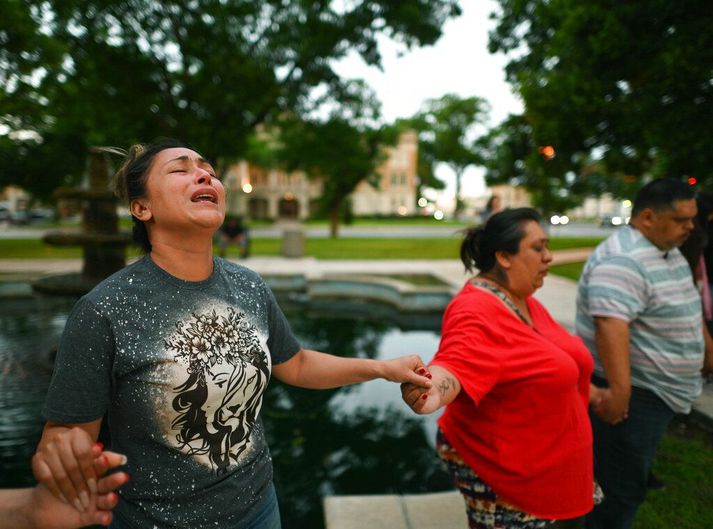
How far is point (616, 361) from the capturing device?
2520 millimetres

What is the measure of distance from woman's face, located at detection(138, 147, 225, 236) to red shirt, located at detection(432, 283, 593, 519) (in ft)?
3.44

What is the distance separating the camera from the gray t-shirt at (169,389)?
55.6 inches

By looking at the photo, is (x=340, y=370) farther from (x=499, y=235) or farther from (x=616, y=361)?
(x=616, y=361)

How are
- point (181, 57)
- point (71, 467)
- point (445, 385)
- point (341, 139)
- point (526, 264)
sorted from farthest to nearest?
point (341, 139) → point (181, 57) → point (526, 264) → point (445, 385) → point (71, 467)

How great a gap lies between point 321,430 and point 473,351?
3.42 meters

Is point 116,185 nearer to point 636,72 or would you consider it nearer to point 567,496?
point 567,496

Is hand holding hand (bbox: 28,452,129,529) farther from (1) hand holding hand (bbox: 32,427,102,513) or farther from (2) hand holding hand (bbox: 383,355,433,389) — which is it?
(2) hand holding hand (bbox: 383,355,433,389)

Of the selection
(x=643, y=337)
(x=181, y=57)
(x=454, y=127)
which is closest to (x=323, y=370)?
(x=643, y=337)

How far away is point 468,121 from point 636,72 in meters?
68.8

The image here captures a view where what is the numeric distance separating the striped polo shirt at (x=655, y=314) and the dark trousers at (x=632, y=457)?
80mm

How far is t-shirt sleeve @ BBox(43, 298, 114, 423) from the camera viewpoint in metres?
1.38

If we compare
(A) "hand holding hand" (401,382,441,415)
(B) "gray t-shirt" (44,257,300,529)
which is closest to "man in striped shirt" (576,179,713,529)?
(A) "hand holding hand" (401,382,441,415)

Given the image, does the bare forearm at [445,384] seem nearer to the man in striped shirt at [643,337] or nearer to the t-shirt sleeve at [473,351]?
the t-shirt sleeve at [473,351]

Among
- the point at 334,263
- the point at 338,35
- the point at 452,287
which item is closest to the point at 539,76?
the point at 338,35
